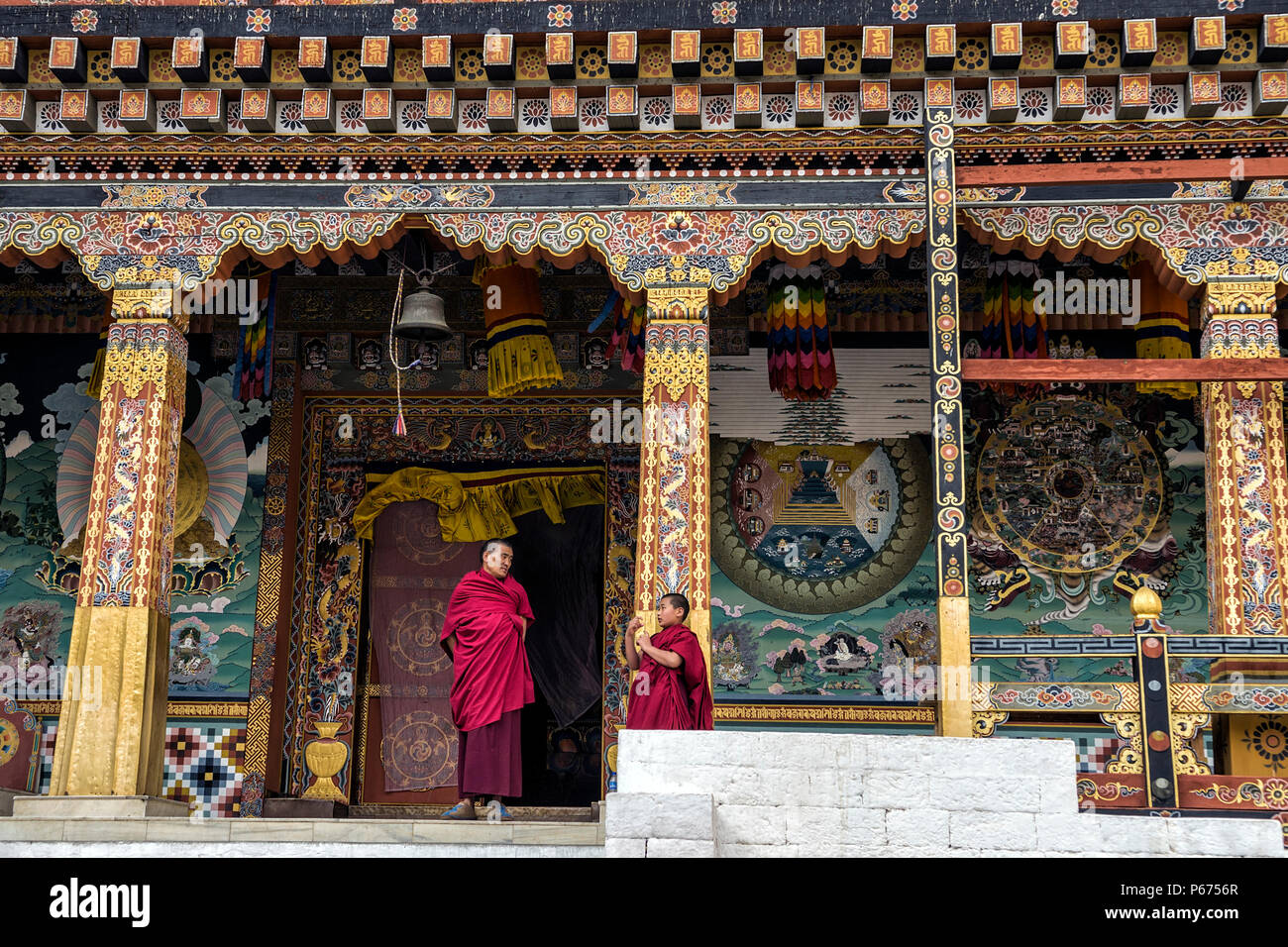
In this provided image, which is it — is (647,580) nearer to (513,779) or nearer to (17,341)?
(513,779)

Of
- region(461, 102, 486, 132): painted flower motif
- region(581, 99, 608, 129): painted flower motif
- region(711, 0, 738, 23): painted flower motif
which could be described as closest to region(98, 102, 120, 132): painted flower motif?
region(461, 102, 486, 132): painted flower motif

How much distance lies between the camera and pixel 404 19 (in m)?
8.48

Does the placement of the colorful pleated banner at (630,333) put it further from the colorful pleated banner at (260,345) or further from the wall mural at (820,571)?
the colorful pleated banner at (260,345)

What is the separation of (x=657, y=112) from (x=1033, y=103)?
2.11 meters

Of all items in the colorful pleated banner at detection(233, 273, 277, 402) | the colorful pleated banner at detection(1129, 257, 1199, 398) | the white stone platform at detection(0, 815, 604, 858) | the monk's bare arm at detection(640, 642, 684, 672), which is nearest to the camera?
the white stone platform at detection(0, 815, 604, 858)

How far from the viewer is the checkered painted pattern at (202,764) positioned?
9.52 m

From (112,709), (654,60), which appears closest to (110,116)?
(654,60)

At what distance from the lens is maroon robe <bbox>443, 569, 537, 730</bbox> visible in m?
7.63

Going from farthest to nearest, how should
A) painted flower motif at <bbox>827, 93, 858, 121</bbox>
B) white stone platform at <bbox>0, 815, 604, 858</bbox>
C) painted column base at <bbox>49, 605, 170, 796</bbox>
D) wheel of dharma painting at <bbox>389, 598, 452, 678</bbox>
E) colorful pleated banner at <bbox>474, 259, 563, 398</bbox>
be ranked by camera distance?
wheel of dharma painting at <bbox>389, 598, 452, 678</bbox> → colorful pleated banner at <bbox>474, 259, 563, 398</bbox> → painted flower motif at <bbox>827, 93, 858, 121</bbox> → painted column base at <bbox>49, 605, 170, 796</bbox> → white stone platform at <bbox>0, 815, 604, 858</bbox>

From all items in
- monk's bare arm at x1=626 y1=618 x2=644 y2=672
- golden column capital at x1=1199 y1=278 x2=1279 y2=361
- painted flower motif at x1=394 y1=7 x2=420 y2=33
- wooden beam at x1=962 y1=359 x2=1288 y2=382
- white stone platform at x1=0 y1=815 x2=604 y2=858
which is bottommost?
white stone platform at x1=0 y1=815 x2=604 y2=858

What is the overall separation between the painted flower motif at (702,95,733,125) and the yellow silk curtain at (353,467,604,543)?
279 centimetres

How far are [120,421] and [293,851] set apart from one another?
368 cm

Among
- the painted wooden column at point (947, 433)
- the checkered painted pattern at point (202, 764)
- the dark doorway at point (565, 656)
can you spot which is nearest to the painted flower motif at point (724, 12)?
the painted wooden column at point (947, 433)

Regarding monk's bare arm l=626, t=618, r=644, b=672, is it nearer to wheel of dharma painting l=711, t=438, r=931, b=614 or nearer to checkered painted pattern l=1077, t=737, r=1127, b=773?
wheel of dharma painting l=711, t=438, r=931, b=614
